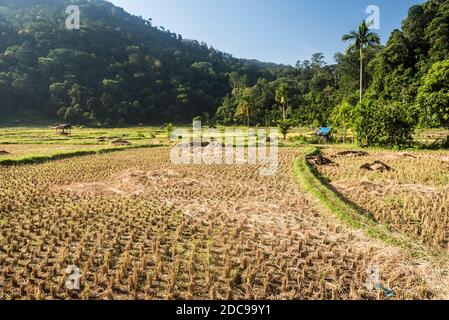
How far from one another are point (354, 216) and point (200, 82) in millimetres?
91680

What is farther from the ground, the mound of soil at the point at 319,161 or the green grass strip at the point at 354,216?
the mound of soil at the point at 319,161

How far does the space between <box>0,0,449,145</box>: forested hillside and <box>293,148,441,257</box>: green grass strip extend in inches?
569

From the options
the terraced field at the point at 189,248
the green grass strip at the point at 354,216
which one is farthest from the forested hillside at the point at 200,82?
the terraced field at the point at 189,248

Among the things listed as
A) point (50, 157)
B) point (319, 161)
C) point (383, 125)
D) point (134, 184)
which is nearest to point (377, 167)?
point (319, 161)

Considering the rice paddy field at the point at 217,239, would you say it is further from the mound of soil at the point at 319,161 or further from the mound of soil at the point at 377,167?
the mound of soil at the point at 319,161

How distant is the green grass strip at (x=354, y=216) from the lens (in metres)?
6.82

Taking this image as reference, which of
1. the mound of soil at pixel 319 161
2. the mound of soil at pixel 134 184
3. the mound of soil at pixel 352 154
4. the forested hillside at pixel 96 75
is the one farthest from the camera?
the forested hillside at pixel 96 75

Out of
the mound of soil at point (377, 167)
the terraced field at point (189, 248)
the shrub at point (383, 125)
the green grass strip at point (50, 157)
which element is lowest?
the terraced field at point (189, 248)

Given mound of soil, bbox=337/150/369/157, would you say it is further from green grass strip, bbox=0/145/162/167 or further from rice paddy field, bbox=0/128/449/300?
green grass strip, bbox=0/145/162/167

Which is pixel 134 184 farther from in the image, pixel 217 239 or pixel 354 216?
pixel 354 216

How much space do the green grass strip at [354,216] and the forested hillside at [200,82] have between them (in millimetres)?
14456

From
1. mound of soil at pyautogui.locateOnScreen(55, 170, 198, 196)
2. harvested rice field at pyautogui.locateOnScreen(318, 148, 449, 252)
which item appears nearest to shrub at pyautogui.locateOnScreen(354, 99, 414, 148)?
harvested rice field at pyautogui.locateOnScreen(318, 148, 449, 252)

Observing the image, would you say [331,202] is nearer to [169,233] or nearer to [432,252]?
[432,252]

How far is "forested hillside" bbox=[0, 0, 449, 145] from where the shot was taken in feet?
86.0
